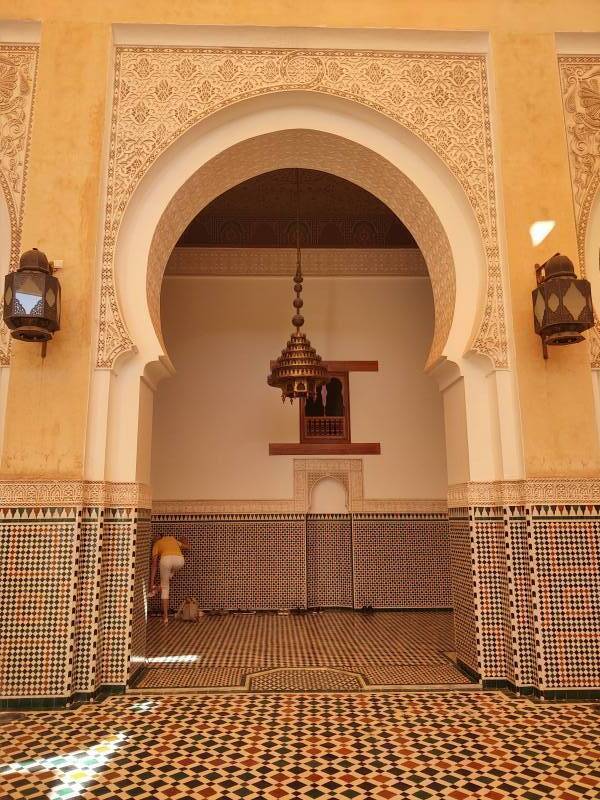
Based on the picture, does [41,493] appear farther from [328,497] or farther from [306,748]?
[328,497]

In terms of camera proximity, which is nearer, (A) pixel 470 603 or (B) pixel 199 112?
(A) pixel 470 603

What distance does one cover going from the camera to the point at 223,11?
2.87m

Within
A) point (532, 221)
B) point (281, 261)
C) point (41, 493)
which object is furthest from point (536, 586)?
point (281, 261)

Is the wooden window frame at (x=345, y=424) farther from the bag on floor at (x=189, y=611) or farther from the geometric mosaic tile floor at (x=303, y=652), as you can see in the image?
the bag on floor at (x=189, y=611)

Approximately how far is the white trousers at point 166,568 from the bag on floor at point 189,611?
0.17m

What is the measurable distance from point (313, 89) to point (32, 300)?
63.6 inches

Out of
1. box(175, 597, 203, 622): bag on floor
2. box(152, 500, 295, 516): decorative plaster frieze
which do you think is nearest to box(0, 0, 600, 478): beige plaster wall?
box(175, 597, 203, 622): bag on floor

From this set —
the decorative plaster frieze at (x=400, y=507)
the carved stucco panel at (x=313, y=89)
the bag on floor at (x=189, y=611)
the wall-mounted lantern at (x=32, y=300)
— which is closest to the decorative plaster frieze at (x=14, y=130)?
the wall-mounted lantern at (x=32, y=300)

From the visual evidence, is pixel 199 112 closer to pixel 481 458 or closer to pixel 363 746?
pixel 481 458

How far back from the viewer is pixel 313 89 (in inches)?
113

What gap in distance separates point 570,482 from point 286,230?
3.22 m

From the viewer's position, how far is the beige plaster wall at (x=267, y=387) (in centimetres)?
466

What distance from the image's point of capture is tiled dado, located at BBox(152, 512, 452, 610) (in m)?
4.50

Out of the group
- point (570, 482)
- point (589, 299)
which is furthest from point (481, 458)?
point (589, 299)
